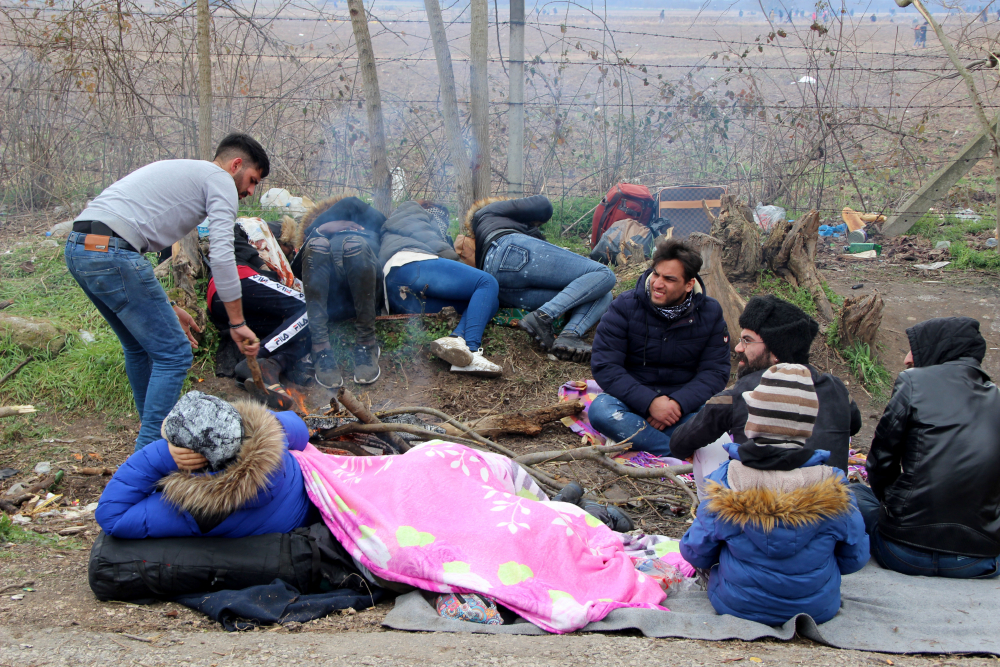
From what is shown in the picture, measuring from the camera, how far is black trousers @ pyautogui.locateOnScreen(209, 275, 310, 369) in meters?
4.70

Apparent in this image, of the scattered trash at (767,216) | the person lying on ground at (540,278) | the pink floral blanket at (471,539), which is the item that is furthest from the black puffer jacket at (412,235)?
the scattered trash at (767,216)

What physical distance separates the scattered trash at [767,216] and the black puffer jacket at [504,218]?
8.87 feet

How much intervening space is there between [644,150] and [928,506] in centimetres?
649

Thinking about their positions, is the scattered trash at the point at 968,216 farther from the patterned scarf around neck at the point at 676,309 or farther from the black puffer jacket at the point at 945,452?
the black puffer jacket at the point at 945,452

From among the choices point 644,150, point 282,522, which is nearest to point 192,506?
point 282,522

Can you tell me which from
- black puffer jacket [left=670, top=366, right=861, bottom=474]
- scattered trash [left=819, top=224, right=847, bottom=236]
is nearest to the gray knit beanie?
black puffer jacket [left=670, top=366, right=861, bottom=474]

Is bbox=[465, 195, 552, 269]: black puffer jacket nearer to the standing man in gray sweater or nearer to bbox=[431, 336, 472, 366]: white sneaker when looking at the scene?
bbox=[431, 336, 472, 366]: white sneaker

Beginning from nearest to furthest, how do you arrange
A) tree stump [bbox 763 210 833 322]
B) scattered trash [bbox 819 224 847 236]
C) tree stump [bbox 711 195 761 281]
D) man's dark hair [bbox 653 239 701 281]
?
man's dark hair [bbox 653 239 701 281] → tree stump [bbox 763 210 833 322] → tree stump [bbox 711 195 761 281] → scattered trash [bbox 819 224 847 236]

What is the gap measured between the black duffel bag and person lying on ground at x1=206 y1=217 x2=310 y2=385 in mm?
2130

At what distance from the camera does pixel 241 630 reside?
238 cm

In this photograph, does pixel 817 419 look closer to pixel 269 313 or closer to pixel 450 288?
pixel 450 288

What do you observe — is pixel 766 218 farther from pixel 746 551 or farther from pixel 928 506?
pixel 746 551

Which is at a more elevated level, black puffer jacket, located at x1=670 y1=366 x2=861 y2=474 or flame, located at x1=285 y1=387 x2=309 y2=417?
A: black puffer jacket, located at x1=670 y1=366 x2=861 y2=474

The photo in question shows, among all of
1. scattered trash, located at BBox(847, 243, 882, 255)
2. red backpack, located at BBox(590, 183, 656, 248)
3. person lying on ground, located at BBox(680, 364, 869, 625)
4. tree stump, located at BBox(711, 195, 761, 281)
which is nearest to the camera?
person lying on ground, located at BBox(680, 364, 869, 625)
